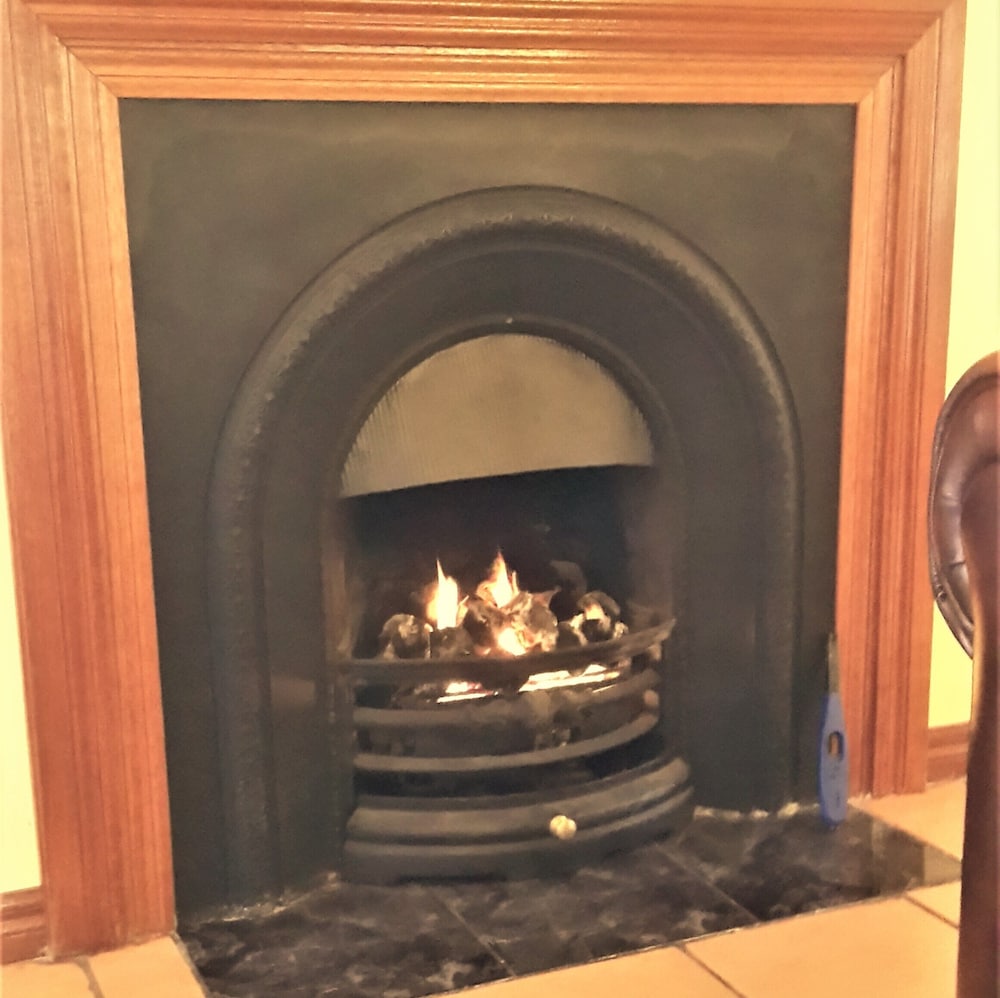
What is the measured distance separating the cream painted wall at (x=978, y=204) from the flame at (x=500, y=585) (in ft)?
2.25

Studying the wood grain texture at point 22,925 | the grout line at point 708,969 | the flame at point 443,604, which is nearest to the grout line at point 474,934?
the grout line at point 708,969

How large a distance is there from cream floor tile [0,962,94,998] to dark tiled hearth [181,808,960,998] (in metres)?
0.14

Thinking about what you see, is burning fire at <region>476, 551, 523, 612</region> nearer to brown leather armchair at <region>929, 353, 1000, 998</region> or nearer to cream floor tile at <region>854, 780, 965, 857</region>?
cream floor tile at <region>854, 780, 965, 857</region>

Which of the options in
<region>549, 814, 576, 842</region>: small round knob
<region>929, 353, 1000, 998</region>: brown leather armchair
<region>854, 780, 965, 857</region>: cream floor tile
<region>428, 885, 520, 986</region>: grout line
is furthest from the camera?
<region>854, 780, 965, 857</region>: cream floor tile

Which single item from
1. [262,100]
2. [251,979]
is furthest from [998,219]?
[251,979]

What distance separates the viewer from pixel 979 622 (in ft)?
3.00

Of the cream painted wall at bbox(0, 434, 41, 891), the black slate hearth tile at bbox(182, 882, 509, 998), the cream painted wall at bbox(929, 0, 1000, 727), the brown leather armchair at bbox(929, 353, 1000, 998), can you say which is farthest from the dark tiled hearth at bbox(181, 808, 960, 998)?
the brown leather armchair at bbox(929, 353, 1000, 998)

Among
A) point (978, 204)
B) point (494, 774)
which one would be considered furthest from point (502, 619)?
point (978, 204)

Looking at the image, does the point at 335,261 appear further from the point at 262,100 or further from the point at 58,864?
the point at 58,864

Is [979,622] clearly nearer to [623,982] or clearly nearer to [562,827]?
[623,982]

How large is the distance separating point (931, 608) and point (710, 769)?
0.43 m

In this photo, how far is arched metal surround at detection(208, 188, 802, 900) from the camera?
1522 millimetres

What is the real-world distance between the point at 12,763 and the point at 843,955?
108 centimetres

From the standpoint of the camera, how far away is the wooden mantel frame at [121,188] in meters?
1.37
